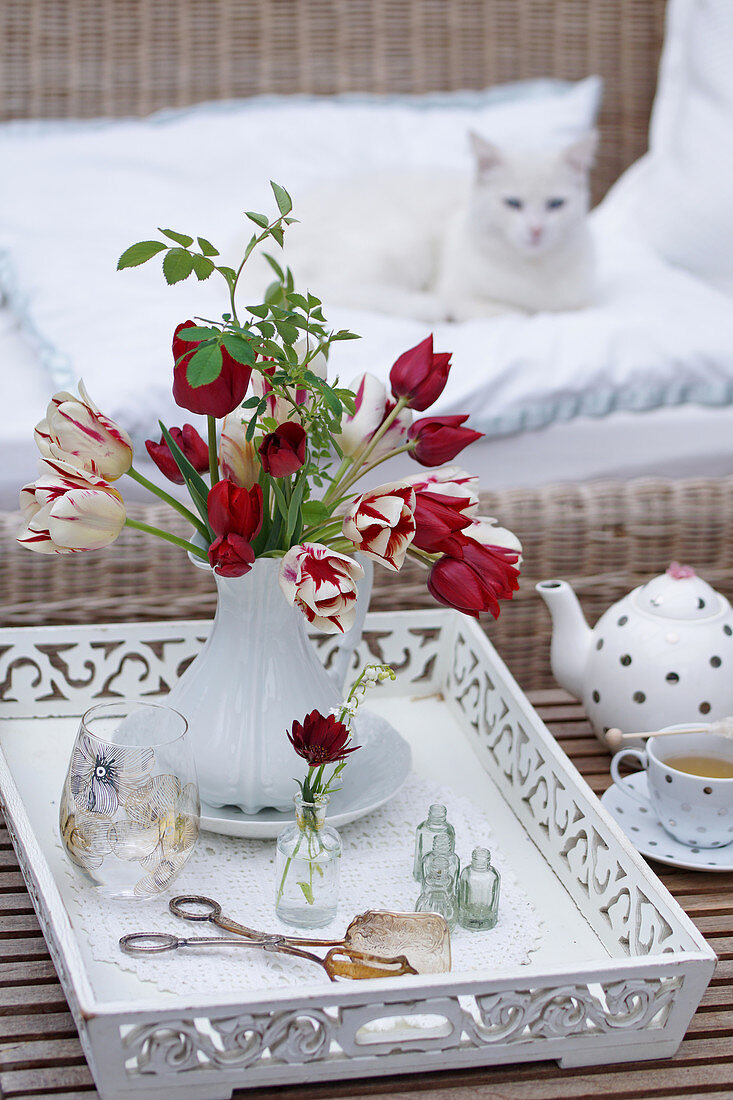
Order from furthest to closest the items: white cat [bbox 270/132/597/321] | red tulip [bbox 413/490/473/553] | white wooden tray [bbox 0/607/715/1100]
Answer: white cat [bbox 270/132/597/321], red tulip [bbox 413/490/473/553], white wooden tray [bbox 0/607/715/1100]

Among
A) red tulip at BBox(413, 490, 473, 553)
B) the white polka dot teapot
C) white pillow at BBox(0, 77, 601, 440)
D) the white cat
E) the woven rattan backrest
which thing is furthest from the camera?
the woven rattan backrest

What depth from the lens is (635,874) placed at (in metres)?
0.71

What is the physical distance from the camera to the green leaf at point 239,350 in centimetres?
64

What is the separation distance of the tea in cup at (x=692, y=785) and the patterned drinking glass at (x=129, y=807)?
1.09ft

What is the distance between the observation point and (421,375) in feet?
2.39

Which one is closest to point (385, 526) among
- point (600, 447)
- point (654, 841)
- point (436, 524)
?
point (436, 524)

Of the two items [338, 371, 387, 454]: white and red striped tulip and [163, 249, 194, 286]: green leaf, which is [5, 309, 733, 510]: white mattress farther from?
[163, 249, 194, 286]: green leaf

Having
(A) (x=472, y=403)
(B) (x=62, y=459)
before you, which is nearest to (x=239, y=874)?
(B) (x=62, y=459)

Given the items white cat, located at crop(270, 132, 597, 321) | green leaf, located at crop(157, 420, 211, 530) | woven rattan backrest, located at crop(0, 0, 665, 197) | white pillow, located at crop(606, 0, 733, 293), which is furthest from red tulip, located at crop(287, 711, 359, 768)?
woven rattan backrest, located at crop(0, 0, 665, 197)

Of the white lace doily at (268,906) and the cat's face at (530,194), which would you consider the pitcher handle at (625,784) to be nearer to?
the white lace doily at (268,906)

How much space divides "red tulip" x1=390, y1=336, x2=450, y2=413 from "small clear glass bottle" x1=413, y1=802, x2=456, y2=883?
0.87ft

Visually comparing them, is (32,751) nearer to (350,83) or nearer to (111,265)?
(111,265)

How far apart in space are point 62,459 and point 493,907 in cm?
39

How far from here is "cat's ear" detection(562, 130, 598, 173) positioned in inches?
59.8
